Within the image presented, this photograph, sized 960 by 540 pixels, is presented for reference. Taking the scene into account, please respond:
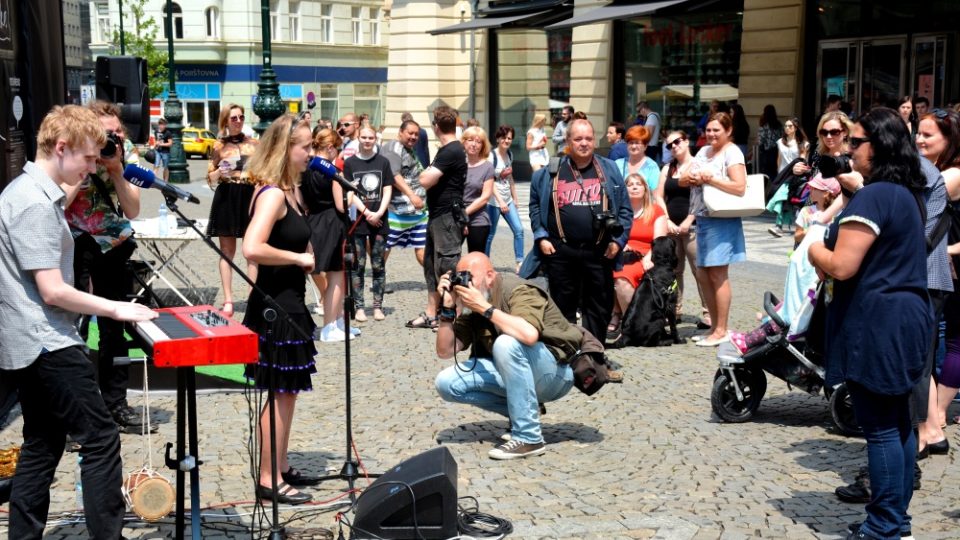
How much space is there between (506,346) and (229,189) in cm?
474

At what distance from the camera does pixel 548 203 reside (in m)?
8.45

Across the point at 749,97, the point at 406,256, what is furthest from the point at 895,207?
the point at 749,97

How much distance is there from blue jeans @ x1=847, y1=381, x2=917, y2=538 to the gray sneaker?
2.04 m

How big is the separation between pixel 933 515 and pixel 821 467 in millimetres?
876

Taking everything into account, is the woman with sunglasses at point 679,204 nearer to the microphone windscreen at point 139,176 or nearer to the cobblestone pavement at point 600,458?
the cobblestone pavement at point 600,458

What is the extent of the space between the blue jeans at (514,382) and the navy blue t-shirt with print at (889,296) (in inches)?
79.9

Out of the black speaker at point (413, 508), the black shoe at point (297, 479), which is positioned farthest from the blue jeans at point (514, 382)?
the black speaker at point (413, 508)

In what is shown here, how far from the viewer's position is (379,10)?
62.2m

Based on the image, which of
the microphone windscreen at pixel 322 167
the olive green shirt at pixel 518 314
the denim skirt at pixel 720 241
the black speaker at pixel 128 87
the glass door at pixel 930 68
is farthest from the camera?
the glass door at pixel 930 68

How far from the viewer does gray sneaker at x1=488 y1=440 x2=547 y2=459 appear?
254 inches

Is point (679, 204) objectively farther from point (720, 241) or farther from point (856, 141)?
point (856, 141)

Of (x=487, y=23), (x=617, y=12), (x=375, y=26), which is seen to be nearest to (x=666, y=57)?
(x=617, y=12)

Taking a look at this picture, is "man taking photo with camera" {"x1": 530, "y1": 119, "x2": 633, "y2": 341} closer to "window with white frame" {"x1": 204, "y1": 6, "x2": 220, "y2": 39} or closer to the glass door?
the glass door

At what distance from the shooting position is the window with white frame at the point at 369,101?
60.4 meters
